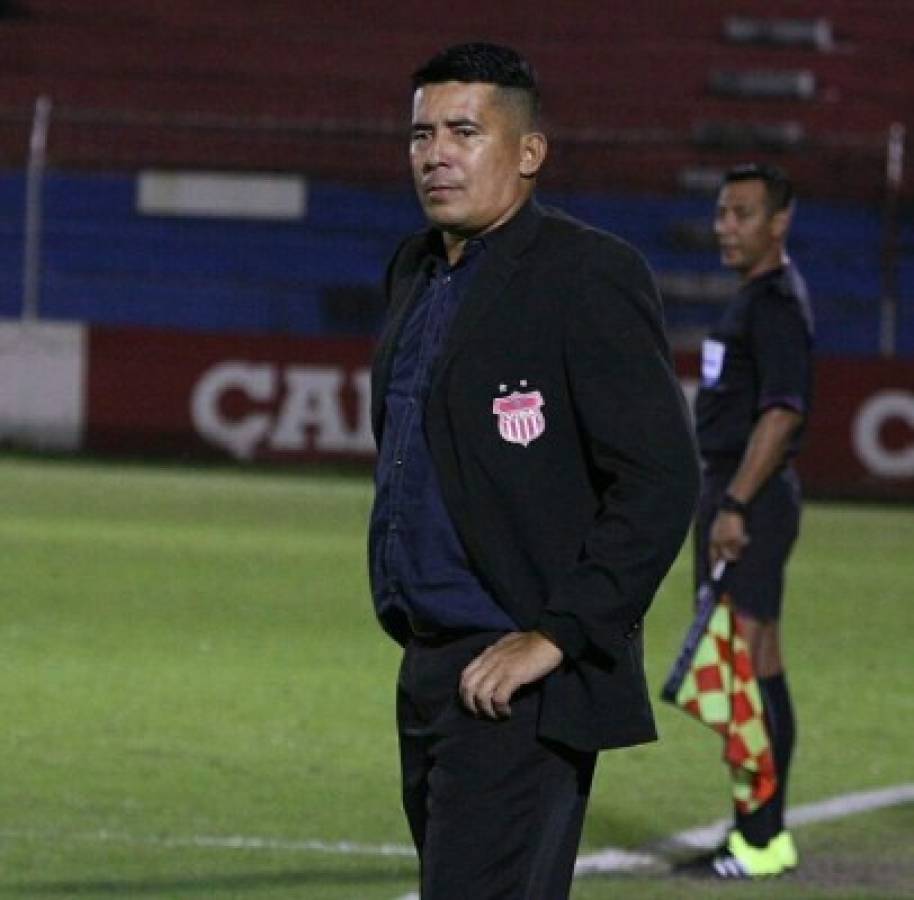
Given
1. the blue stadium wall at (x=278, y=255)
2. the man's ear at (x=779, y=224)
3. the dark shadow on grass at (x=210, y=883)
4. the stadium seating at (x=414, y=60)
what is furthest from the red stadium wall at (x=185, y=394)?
the dark shadow on grass at (x=210, y=883)

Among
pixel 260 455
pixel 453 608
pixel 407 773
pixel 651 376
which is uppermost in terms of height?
pixel 651 376

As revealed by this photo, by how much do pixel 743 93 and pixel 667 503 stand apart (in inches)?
912

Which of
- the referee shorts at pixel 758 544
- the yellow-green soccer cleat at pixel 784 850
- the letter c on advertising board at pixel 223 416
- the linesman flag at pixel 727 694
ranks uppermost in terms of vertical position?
the referee shorts at pixel 758 544

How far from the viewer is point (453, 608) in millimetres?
4164

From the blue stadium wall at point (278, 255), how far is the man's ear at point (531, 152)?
18626 millimetres

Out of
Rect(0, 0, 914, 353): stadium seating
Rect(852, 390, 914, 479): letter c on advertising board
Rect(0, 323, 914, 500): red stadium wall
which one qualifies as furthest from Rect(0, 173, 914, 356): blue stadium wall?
Rect(852, 390, 914, 479): letter c on advertising board

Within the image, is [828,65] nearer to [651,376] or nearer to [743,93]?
[743,93]

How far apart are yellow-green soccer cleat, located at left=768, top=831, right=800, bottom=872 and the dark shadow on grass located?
98cm

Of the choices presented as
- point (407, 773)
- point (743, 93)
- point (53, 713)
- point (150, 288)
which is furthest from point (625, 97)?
point (407, 773)

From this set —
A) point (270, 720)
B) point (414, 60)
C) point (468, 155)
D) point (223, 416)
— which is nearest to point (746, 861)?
point (270, 720)

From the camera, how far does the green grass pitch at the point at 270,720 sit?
288 inches

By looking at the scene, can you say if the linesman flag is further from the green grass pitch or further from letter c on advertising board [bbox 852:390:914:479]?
letter c on advertising board [bbox 852:390:914:479]

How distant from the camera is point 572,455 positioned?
4121 millimetres

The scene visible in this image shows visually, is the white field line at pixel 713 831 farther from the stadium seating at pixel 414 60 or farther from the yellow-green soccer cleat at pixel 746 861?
the stadium seating at pixel 414 60
